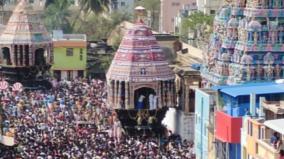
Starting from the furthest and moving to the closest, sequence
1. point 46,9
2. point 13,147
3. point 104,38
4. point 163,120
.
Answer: point 46,9 → point 104,38 → point 163,120 → point 13,147

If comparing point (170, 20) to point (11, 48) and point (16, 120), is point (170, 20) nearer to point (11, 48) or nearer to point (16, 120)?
point (11, 48)

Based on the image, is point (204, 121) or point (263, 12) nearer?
point (204, 121)

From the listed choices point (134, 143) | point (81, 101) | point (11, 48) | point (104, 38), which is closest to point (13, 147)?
point (134, 143)

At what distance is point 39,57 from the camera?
202ft

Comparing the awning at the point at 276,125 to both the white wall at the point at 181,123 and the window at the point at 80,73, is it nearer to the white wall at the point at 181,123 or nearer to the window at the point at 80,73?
the white wall at the point at 181,123

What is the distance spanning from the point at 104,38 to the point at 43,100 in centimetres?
2191

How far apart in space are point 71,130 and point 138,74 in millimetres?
4836

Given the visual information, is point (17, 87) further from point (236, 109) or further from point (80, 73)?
point (236, 109)

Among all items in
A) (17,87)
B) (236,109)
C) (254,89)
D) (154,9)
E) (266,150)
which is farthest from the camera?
(154,9)

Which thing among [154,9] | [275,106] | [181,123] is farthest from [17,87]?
[154,9]

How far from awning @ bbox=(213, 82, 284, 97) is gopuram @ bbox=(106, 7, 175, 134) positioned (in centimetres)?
1267

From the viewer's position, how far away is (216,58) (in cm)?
4381

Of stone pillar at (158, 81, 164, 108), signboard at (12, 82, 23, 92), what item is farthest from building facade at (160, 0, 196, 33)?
stone pillar at (158, 81, 164, 108)

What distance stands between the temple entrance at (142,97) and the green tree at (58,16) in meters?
31.5
